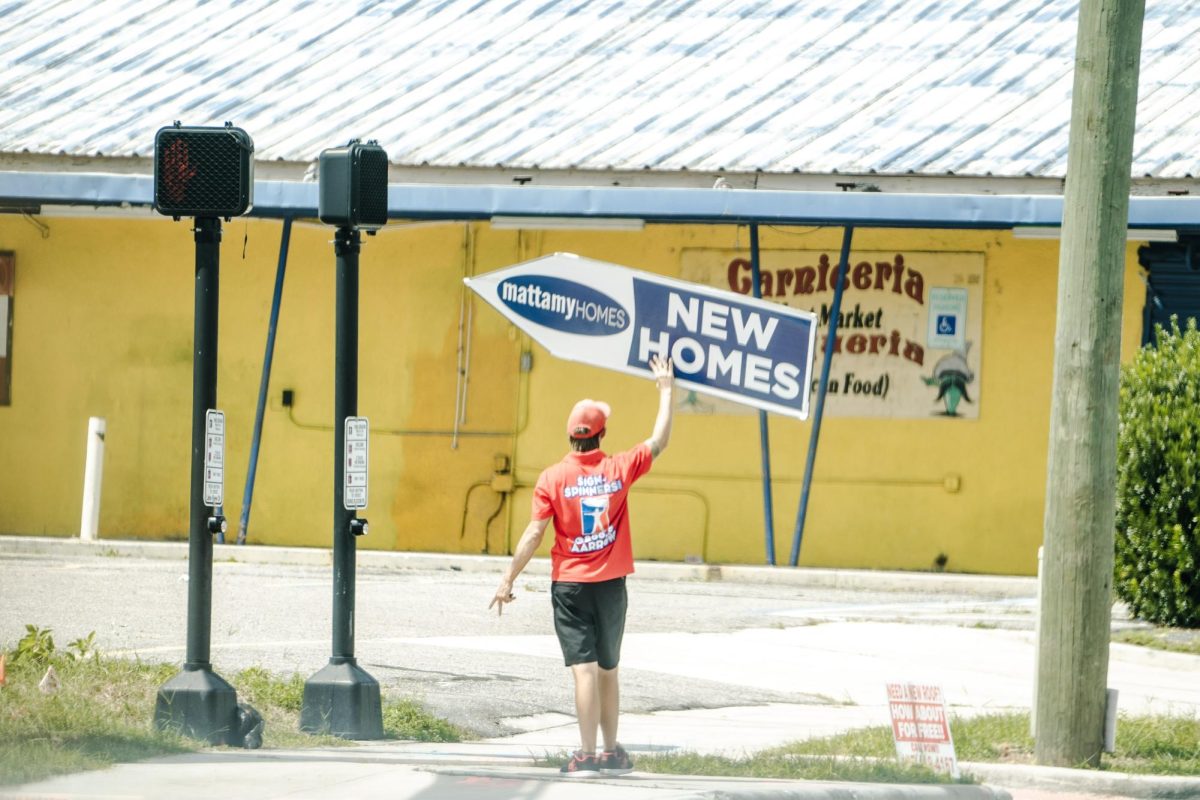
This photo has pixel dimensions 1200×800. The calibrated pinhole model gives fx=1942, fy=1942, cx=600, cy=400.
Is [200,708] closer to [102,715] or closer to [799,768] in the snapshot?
[102,715]

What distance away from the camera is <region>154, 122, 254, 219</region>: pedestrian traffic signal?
9734 millimetres

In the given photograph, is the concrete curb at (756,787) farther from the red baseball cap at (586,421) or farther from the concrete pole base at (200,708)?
the red baseball cap at (586,421)

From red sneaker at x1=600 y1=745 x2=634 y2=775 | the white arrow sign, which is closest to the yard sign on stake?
red sneaker at x1=600 y1=745 x2=634 y2=775

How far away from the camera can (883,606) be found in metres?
17.5

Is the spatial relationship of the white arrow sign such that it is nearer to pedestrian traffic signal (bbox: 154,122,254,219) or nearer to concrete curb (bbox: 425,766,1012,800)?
pedestrian traffic signal (bbox: 154,122,254,219)

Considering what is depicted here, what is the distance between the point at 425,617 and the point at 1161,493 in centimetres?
568

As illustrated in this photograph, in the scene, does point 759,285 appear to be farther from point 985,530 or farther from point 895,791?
point 895,791

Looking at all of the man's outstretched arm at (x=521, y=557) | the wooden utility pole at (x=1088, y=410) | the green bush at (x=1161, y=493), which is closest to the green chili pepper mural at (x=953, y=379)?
the green bush at (x=1161, y=493)

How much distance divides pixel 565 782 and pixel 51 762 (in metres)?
2.19

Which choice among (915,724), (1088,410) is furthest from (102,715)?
(1088,410)

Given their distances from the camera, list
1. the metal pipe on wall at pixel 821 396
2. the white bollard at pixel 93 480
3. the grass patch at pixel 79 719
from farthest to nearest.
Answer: the white bollard at pixel 93 480, the metal pipe on wall at pixel 821 396, the grass patch at pixel 79 719

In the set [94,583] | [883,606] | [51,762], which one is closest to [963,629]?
[883,606]

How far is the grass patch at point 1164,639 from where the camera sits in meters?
13.8

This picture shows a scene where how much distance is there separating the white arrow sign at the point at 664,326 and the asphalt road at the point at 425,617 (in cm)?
235
